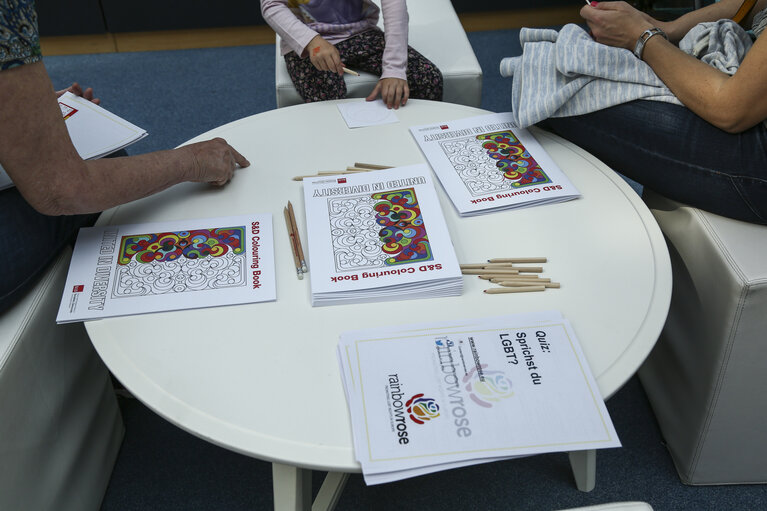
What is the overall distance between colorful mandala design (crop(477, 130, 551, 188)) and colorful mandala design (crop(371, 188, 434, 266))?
20cm

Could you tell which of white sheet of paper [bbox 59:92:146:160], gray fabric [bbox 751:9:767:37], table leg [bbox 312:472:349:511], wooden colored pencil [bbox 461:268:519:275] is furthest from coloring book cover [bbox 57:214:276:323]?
gray fabric [bbox 751:9:767:37]

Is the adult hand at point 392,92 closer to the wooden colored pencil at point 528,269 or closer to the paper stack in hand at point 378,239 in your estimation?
the paper stack in hand at point 378,239

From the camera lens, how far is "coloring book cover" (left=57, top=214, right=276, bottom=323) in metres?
0.93

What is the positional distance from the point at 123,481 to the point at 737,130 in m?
1.31

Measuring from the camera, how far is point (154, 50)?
284 centimetres

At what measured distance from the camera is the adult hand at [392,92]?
1.39 m

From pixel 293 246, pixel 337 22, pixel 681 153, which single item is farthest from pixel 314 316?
pixel 337 22

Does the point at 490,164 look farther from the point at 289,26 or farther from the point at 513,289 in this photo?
the point at 289,26

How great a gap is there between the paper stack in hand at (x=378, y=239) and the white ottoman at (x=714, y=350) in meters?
0.46

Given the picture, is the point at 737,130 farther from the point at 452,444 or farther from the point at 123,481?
the point at 123,481

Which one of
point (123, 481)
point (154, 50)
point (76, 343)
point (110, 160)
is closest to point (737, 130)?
point (110, 160)

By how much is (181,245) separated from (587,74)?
780 millimetres

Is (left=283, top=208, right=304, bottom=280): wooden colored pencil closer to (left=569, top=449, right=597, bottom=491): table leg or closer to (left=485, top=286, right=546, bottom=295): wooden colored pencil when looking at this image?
(left=485, top=286, right=546, bottom=295): wooden colored pencil

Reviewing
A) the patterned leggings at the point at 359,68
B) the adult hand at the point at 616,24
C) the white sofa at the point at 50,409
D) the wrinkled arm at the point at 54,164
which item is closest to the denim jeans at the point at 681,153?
the adult hand at the point at 616,24
